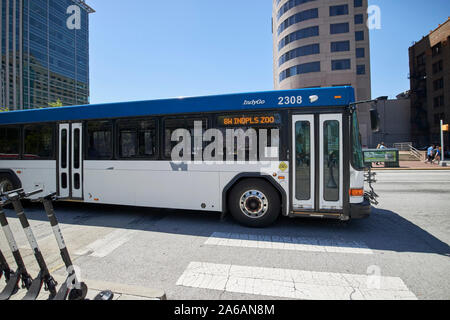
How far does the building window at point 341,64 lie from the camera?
44.6m

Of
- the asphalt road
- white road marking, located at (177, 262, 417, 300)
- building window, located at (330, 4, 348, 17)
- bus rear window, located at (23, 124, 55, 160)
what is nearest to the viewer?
white road marking, located at (177, 262, 417, 300)

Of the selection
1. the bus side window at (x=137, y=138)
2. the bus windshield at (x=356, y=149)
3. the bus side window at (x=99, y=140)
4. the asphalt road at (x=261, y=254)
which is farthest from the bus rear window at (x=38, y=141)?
the bus windshield at (x=356, y=149)

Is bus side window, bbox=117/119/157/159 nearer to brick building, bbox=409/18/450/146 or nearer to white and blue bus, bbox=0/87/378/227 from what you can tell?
white and blue bus, bbox=0/87/378/227

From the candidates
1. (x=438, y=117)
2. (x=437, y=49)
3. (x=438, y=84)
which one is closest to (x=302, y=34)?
(x=437, y=49)

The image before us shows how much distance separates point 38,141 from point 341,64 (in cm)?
5034

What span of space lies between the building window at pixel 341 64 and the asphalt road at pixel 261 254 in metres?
45.8

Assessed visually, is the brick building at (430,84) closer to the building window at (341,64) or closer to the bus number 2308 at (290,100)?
the building window at (341,64)

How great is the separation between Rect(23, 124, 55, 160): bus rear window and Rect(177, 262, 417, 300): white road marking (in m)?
6.18

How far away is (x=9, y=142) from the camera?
750 centimetres

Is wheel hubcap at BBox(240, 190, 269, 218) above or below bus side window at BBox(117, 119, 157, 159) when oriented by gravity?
below

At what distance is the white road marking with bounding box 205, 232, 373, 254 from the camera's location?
13.6 ft

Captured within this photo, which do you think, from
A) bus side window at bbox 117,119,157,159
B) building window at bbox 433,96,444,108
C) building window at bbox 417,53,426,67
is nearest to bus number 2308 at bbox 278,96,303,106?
bus side window at bbox 117,119,157,159

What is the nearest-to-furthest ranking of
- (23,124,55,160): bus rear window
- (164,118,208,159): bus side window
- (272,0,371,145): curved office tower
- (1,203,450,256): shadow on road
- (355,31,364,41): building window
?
(1,203,450,256): shadow on road → (164,118,208,159): bus side window → (23,124,55,160): bus rear window → (272,0,371,145): curved office tower → (355,31,364,41): building window
